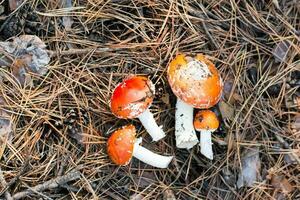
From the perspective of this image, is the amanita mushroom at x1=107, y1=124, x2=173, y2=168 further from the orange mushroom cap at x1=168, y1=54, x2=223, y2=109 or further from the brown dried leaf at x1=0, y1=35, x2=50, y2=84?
the brown dried leaf at x1=0, y1=35, x2=50, y2=84

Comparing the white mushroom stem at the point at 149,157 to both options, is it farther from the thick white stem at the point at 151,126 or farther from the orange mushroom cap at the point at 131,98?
the orange mushroom cap at the point at 131,98

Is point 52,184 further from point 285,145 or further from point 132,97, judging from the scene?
point 285,145

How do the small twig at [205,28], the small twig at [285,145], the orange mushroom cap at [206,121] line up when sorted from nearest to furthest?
the orange mushroom cap at [206,121], the small twig at [285,145], the small twig at [205,28]

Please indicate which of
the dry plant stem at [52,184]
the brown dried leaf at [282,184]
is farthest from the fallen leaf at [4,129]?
the brown dried leaf at [282,184]

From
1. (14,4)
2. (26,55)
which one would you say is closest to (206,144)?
(26,55)

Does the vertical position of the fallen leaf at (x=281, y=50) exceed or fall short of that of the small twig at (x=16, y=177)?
it exceeds it

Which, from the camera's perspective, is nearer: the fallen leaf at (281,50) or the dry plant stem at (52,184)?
the dry plant stem at (52,184)

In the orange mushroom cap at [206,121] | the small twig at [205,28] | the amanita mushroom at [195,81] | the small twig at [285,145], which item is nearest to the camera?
the amanita mushroom at [195,81]
